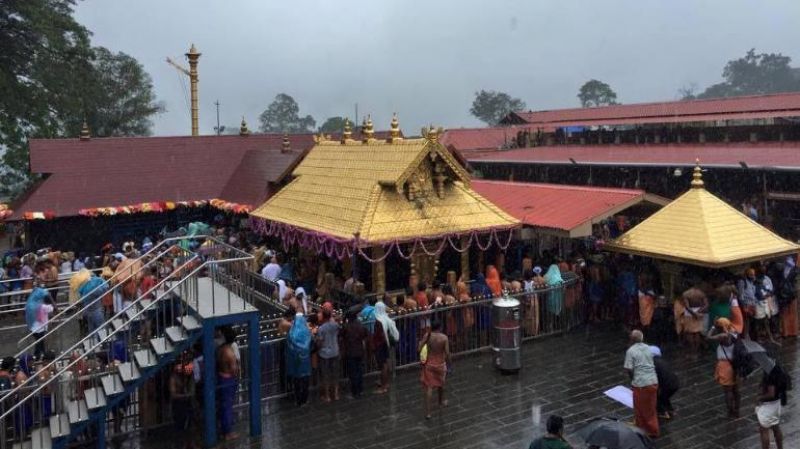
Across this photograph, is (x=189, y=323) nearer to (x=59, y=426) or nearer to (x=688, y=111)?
(x=59, y=426)

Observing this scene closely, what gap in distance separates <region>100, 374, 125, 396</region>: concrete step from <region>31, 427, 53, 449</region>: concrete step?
914mm

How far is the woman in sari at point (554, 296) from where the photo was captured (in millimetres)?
14578

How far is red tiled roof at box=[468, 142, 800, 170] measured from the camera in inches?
790

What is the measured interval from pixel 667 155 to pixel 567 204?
830 centimetres

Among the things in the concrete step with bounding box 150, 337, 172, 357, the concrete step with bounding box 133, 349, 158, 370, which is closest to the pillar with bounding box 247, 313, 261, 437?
the concrete step with bounding box 150, 337, 172, 357

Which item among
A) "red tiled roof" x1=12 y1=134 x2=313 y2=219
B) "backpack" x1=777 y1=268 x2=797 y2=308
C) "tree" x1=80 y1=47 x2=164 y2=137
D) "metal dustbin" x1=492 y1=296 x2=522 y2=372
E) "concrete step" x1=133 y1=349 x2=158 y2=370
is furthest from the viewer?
"tree" x1=80 y1=47 x2=164 y2=137

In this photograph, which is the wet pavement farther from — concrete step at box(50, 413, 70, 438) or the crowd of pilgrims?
concrete step at box(50, 413, 70, 438)

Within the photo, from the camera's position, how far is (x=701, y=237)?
544 inches

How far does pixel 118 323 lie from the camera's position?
37.9 ft

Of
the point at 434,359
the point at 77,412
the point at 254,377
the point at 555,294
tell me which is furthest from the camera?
the point at 555,294

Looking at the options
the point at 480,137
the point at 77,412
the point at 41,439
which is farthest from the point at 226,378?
the point at 480,137

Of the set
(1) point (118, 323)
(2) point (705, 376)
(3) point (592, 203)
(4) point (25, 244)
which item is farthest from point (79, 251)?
(2) point (705, 376)

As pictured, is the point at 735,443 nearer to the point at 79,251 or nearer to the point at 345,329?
the point at 345,329

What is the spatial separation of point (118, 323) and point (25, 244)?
13.1 m
